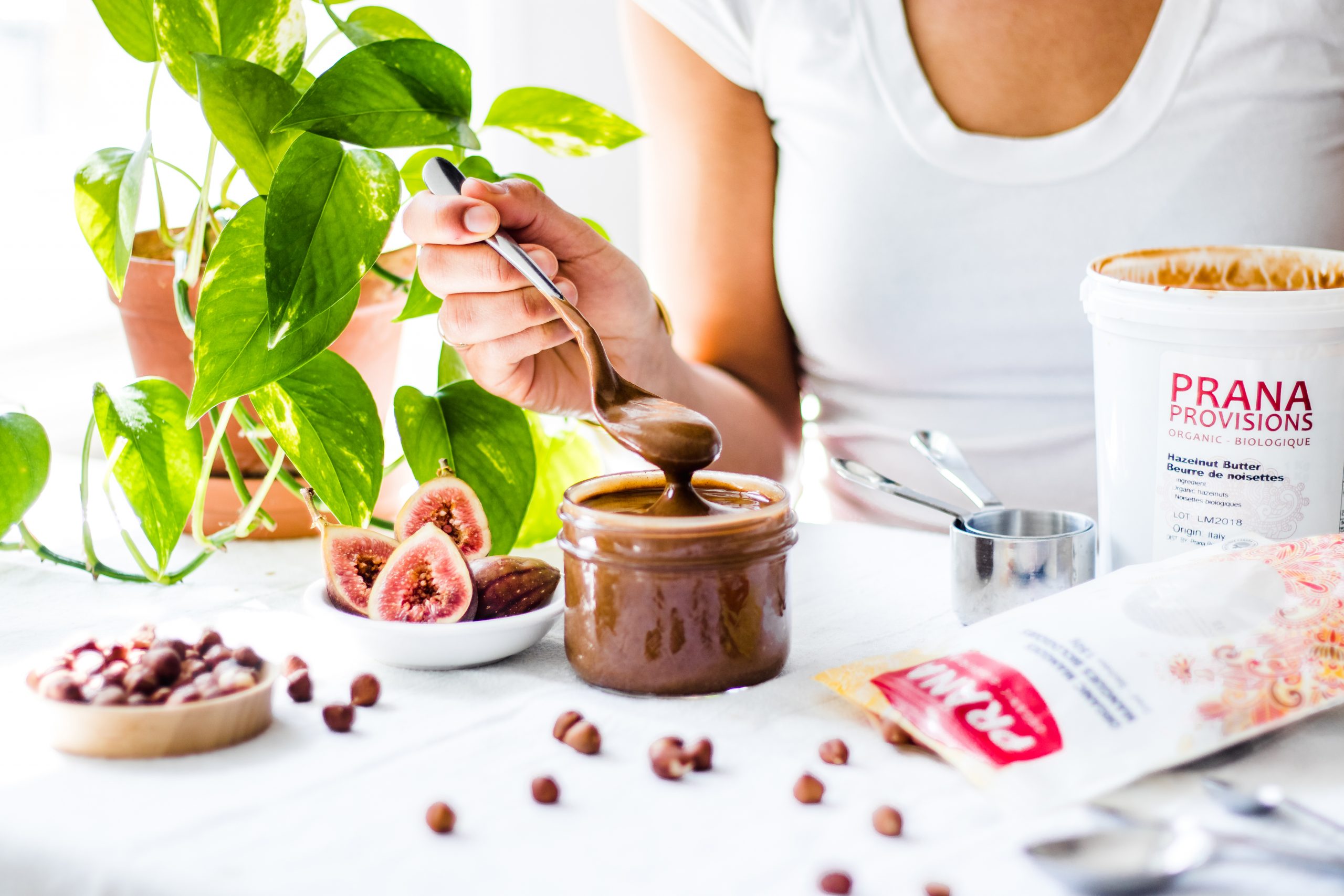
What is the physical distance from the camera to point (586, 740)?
0.58 m

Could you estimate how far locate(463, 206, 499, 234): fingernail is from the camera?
0.75 metres

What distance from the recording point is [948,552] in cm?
94

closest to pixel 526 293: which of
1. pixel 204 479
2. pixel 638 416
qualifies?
pixel 638 416

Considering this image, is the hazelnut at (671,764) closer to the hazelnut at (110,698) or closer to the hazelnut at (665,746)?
the hazelnut at (665,746)

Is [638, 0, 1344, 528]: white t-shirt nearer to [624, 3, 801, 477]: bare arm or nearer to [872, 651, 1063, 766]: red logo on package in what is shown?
[624, 3, 801, 477]: bare arm

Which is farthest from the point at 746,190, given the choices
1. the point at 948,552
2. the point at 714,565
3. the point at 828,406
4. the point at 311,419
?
the point at 714,565

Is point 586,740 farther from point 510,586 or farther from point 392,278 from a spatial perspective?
point 392,278

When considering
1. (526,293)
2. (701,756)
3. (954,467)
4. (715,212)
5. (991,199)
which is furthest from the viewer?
(715,212)

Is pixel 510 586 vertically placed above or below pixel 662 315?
below

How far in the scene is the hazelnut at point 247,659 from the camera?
2.05 feet

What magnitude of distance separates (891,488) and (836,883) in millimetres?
468

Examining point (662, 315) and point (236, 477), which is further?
point (662, 315)

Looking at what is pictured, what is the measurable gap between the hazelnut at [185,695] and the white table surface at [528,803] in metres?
0.03

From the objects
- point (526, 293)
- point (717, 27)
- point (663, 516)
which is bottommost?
point (663, 516)
